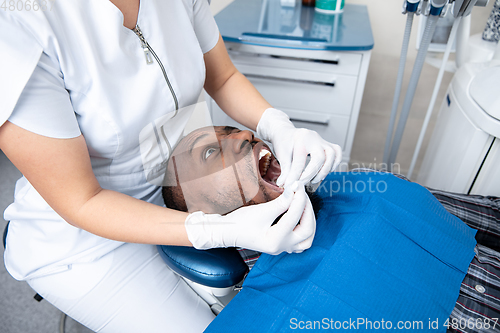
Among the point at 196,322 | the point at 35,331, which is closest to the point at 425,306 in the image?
the point at 196,322

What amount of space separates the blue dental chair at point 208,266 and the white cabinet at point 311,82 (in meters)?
0.76

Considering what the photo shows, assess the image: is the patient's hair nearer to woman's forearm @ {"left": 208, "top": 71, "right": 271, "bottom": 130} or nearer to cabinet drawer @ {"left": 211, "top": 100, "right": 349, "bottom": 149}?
woman's forearm @ {"left": 208, "top": 71, "right": 271, "bottom": 130}

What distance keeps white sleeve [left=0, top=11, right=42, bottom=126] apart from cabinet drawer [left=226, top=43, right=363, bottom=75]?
3.63 feet

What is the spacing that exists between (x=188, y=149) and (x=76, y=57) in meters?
0.34

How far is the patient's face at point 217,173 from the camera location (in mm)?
857

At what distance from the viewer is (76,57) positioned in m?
0.68

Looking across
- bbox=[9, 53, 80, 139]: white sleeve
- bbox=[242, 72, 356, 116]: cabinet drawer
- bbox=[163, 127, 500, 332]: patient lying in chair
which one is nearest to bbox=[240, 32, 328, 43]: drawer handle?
bbox=[242, 72, 356, 116]: cabinet drawer

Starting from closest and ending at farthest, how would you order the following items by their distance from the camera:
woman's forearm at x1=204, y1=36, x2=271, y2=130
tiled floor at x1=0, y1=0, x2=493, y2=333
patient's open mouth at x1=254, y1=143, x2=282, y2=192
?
patient's open mouth at x1=254, y1=143, x2=282, y2=192 < woman's forearm at x1=204, y1=36, x2=271, y2=130 < tiled floor at x1=0, y1=0, x2=493, y2=333

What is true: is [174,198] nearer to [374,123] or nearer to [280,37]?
[280,37]

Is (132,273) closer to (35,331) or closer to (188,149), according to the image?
(188,149)

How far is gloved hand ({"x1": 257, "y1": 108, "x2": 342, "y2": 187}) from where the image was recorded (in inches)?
32.9

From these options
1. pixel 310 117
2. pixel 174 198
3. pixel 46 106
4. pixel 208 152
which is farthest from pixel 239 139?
pixel 310 117

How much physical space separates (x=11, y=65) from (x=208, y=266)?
1.93 feet

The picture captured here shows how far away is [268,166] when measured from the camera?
38.5 inches
